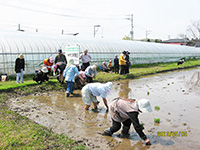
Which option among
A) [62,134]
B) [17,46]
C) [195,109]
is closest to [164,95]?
[195,109]

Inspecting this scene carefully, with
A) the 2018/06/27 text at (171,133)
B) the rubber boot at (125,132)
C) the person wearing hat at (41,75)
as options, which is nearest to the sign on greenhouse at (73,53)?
the person wearing hat at (41,75)

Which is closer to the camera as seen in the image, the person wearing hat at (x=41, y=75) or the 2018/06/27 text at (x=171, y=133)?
the 2018/06/27 text at (x=171, y=133)

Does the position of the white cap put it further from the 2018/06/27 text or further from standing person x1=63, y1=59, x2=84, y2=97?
standing person x1=63, y1=59, x2=84, y2=97

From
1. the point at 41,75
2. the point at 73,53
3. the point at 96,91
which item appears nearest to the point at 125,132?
the point at 96,91

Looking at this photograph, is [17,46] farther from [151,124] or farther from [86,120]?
[151,124]

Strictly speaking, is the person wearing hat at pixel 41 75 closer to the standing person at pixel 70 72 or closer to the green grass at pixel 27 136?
the standing person at pixel 70 72

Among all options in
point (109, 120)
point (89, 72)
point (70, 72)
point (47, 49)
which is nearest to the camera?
point (109, 120)

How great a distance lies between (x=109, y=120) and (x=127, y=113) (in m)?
1.63

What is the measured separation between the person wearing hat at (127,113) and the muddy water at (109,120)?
22 centimetres

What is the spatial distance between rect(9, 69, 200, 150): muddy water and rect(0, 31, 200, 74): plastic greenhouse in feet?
23.6

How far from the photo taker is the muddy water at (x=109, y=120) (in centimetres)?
487

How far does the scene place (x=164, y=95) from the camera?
32.3 ft

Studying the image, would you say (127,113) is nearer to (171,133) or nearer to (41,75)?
(171,133)

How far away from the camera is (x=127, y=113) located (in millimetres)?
4816
